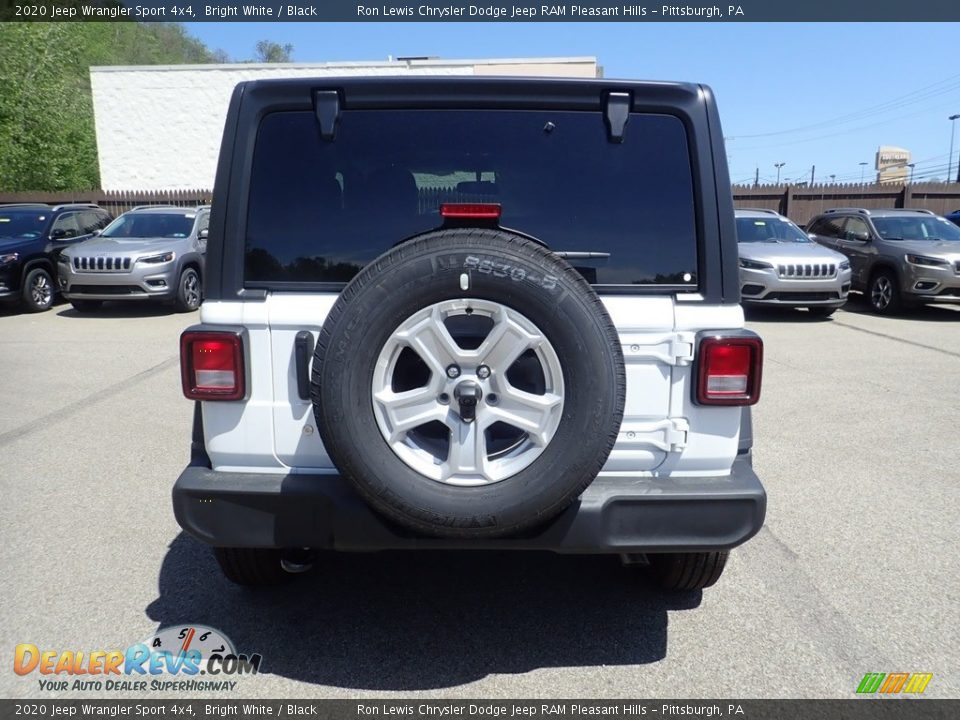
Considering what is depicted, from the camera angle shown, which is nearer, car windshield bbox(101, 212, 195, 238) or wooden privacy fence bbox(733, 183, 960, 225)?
car windshield bbox(101, 212, 195, 238)

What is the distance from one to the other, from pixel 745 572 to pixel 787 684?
92cm

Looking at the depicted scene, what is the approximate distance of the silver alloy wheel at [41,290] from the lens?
1233cm

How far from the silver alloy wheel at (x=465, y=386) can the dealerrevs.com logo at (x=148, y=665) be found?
1.20m

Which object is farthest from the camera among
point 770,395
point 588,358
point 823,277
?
point 823,277

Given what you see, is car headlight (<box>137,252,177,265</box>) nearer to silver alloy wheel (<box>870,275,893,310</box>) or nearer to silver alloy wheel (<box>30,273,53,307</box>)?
silver alloy wheel (<box>30,273,53,307</box>)

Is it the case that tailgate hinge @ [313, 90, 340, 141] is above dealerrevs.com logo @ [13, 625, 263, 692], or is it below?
above

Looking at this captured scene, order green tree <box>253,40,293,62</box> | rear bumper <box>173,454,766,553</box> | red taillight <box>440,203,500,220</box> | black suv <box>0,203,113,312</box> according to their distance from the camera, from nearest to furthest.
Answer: red taillight <box>440,203,500,220</box>, rear bumper <box>173,454,766,553</box>, black suv <box>0,203,113,312</box>, green tree <box>253,40,293,62</box>

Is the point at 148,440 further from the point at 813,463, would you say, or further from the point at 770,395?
the point at 770,395

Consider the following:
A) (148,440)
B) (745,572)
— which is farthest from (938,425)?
(148,440)

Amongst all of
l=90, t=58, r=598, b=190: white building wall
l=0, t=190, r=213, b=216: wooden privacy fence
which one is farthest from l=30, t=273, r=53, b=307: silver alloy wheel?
l=90, t=58, r=598, b=190: white building wall

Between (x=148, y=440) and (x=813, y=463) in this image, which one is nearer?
(x=813, y=463)

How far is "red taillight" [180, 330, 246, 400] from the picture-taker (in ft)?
8.80

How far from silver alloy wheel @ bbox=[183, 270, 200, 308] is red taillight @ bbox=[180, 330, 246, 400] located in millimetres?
10351

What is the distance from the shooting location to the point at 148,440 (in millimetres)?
5762
